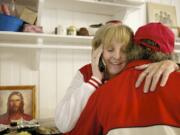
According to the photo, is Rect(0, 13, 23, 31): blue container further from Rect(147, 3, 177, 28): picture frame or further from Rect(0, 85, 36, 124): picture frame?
Rect(147, 3, 177, 28): picture frame

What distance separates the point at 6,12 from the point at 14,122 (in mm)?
684

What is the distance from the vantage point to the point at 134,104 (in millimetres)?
785

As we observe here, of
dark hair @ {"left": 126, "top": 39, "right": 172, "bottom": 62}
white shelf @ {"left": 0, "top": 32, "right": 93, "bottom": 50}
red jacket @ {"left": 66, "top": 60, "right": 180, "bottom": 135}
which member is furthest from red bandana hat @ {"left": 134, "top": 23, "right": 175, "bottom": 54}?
white shelf @ {"left": 0, "top": 32, "right": 93, "bottom": 50}

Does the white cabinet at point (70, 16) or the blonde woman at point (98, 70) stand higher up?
the white cabinet at point (70, 16)

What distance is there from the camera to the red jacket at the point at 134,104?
0.75 m

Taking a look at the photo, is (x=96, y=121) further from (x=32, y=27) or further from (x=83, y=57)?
(x=83, y=57)

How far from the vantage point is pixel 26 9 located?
165cm

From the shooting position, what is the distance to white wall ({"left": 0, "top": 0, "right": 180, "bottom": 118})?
1823 millimetres

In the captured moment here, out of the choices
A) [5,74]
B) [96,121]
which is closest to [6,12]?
[5,74]

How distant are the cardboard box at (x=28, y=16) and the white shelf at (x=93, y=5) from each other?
0.71 ft

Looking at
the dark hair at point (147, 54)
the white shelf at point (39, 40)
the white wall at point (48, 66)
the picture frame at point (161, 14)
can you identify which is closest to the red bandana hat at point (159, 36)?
the dark hair at point (147, 54)

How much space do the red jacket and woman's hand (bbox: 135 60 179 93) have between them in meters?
0.02

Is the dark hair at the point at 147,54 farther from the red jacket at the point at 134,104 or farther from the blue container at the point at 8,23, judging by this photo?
the blue container at the point at 8,23

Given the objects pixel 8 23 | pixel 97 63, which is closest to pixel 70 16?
pixel 8 23
